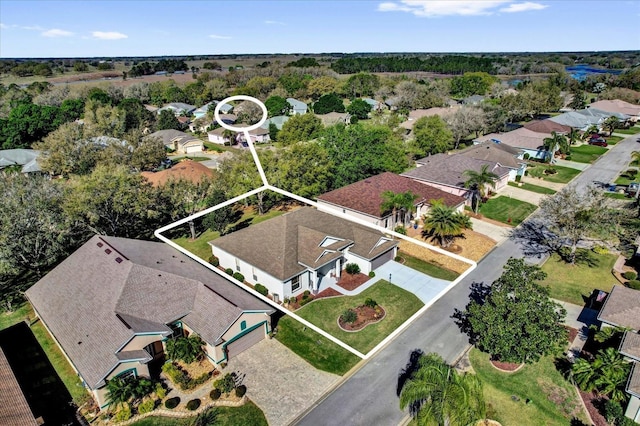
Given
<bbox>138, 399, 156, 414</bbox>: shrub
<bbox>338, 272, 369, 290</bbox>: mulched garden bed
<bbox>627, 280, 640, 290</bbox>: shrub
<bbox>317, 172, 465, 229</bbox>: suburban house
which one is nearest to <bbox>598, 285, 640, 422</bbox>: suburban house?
<bbox>627, 280, 640, 290</bbox>: shrub

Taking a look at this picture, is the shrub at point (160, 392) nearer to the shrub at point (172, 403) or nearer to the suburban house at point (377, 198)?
the shrub at point (172, 403)

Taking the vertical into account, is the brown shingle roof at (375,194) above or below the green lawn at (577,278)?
above

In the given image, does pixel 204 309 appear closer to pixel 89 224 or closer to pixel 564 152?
pixel 89 224

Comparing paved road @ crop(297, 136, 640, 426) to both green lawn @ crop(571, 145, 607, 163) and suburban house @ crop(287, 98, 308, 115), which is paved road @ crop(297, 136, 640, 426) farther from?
suburban house @ crop(287, 98, 308, 115)

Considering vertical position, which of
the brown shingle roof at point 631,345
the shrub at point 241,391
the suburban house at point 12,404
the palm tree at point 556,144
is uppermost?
the palm tree at point 556,144

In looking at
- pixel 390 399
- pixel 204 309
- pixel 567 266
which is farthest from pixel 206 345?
pixel 567 266

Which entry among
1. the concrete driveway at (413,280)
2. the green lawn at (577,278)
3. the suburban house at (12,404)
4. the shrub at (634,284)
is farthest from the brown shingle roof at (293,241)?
the shrub at (634,284)

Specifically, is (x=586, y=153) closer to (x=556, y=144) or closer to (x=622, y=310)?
(x=556, y=144)
